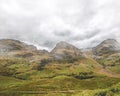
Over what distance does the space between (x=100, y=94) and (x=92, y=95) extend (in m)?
7.21

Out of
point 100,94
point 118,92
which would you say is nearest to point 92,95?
point 100,94

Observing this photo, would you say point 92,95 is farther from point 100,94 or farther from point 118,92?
point 118,92

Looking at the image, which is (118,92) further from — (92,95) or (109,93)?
(92,95)

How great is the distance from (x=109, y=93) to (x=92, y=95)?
14.7 meters

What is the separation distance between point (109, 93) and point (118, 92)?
7.03m

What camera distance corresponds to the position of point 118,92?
177m

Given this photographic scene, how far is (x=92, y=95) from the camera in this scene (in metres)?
185

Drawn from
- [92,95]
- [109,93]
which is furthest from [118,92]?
[92,95]

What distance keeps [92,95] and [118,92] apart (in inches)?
848

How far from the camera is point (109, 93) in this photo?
7018 inches

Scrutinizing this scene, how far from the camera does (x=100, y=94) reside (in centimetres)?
18150

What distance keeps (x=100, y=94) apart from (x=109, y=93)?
749cm
